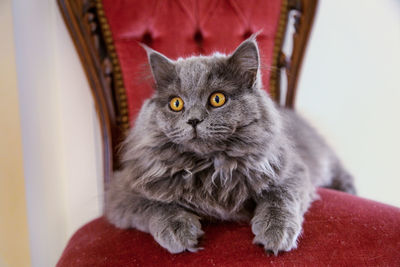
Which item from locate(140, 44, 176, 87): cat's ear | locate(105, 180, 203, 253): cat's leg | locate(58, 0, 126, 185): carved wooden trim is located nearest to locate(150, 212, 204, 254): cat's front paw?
locate(105, 180, 203, 253): cat's leg

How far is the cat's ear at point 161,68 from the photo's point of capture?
0.92m

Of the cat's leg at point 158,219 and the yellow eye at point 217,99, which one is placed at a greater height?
the yellow eye at point 217,99

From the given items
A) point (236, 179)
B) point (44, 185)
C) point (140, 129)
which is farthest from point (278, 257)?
point (44, 185)

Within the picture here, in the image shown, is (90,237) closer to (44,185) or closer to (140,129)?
(140,129)

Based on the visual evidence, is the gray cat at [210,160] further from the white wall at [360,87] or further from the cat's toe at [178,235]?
the white wall at [360,87]

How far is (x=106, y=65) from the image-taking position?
1.34 m

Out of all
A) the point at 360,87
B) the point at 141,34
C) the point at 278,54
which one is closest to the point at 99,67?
the point at 141,34

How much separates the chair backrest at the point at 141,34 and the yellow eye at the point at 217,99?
20.3 inches

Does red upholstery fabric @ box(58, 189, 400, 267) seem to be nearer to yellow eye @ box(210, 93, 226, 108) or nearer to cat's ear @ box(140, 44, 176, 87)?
yellow eye @ box(210, 93, 226, 108)

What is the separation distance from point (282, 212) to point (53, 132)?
50.4 inches

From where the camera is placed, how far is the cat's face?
82cm

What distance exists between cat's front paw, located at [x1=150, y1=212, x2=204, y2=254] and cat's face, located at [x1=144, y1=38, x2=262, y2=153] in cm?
21

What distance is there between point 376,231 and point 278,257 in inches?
12.6

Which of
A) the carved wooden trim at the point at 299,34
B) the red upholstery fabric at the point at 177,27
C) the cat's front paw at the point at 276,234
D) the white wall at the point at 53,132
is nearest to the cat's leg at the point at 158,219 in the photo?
the cat's front paw at the point at 276,234
